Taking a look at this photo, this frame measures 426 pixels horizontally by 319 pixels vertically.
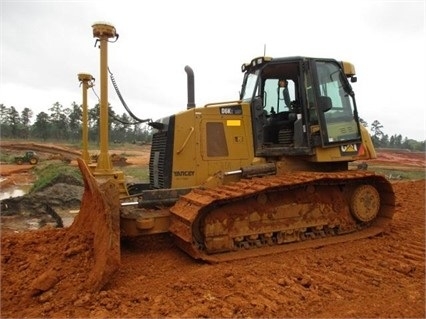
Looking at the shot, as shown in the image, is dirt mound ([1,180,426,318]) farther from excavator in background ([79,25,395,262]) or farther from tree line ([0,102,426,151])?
tree line ([0,102,426,151])

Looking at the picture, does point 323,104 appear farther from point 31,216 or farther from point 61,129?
point 61,129

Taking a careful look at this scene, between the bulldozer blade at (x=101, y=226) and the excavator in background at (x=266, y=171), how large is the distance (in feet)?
1.45

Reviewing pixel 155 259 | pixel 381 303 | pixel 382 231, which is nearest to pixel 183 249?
pixel 155 259

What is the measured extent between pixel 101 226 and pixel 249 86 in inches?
141

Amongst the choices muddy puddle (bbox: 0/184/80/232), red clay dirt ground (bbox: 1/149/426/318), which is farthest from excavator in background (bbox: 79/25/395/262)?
muddy puddle (bbox: 0/184/80/232)

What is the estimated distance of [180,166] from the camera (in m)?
6.44

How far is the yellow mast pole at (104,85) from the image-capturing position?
5.89 metres

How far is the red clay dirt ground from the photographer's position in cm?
418

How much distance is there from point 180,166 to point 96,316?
284 centimetres

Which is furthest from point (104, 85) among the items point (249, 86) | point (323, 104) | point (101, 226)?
point (323, 104)

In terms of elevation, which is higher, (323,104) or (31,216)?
(323,104)

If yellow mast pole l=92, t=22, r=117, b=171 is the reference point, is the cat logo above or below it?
below

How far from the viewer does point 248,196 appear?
5875 mm

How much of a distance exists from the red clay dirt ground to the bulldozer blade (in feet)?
0.39
